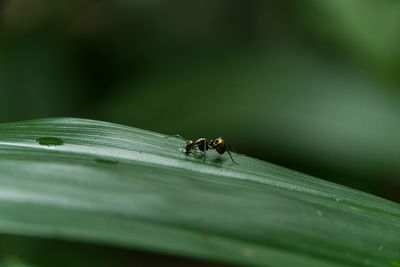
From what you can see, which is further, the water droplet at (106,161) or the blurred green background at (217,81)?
the blurred green background at (217,81)

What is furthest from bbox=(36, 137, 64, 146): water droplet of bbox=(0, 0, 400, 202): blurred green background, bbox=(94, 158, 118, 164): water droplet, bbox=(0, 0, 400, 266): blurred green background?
bbox=(0, 0, 400, 202): blurred green background

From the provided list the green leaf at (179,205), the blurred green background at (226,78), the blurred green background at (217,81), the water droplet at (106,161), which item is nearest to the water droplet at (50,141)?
the green leaf at (179,205)

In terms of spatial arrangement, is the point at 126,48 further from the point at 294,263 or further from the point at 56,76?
the point at 294,263

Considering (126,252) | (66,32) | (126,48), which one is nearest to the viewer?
(126,252)

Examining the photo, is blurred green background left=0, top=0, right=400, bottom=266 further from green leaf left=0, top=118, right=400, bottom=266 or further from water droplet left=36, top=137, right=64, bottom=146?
green leaf left=0, top=118, right=400, bottom=266

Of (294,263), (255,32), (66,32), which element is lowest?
(294,263)

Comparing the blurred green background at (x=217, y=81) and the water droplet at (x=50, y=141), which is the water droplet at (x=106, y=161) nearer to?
the water droplet at (x=50, y=141)

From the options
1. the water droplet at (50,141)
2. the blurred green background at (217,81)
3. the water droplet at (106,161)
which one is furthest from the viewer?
the blurred green background at (217,81)

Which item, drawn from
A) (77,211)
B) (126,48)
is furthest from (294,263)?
(126,48)
